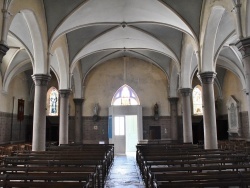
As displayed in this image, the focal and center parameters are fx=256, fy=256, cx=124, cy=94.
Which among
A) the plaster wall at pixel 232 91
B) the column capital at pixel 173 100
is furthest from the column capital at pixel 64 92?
the plaster wall at pixel 232 91

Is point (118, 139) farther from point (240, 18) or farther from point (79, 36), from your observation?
point (240, 18)

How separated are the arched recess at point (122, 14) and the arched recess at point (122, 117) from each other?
931 cm

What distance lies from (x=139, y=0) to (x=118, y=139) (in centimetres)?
1225

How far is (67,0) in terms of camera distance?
11.9m

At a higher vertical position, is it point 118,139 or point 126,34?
point 126,34

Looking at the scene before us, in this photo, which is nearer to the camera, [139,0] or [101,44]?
[139,0]

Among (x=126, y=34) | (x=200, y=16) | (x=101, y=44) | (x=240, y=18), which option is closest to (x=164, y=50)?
(x=126, y=34)

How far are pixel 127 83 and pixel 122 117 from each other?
10.5ft

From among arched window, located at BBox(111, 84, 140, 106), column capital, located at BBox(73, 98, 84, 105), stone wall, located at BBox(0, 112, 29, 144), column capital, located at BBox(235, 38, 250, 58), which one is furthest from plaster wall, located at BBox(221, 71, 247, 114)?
stone wall, located at BBox(0, 112, 29, 144)

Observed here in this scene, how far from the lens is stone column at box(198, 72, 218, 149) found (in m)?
11.9

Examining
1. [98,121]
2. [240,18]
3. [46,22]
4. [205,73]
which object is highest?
[46,22]

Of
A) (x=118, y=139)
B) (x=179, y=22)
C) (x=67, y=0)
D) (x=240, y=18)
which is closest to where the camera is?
(x=240, y=18)

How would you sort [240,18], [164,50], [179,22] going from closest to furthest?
[240,18], [179,22], [164,50]

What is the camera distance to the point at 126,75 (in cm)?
2300
